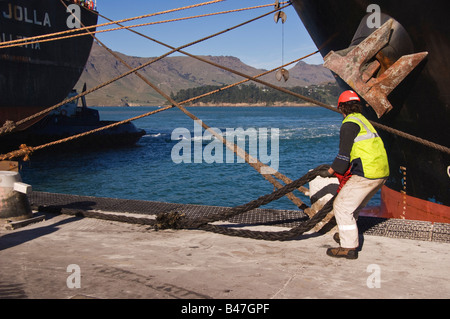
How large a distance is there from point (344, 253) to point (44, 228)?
397 cm

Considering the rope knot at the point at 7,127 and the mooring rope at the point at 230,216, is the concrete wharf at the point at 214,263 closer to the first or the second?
the mooring rope at the point at 230,216

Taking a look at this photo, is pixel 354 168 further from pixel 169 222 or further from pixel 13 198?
pixel 13 198

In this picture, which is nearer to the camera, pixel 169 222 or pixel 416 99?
pixel 169 222

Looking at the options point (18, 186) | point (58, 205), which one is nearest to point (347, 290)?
point (18, 186)

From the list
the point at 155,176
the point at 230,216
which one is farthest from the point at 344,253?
the point at 155,176

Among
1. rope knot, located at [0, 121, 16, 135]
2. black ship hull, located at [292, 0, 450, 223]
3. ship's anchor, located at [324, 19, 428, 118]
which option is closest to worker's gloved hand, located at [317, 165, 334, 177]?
ship's anchor, located at [324, 19, 428, 118]

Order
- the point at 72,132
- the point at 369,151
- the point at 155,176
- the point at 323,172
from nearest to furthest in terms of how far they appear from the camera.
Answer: the point at 369,151
the point at 323,172
the point at 155,176
the point at 72,132

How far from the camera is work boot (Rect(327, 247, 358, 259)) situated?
412 centimetres

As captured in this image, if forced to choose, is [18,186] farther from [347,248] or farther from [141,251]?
[347,248]

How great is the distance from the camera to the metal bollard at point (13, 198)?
17.1ft

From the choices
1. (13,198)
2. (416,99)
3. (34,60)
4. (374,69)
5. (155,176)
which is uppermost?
(34,60)

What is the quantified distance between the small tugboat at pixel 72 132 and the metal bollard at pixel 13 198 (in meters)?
19.9

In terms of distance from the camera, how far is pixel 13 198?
538cm

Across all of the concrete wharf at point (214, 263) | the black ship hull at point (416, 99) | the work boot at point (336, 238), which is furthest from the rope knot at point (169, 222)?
the black ship hull at point (416, 99)
